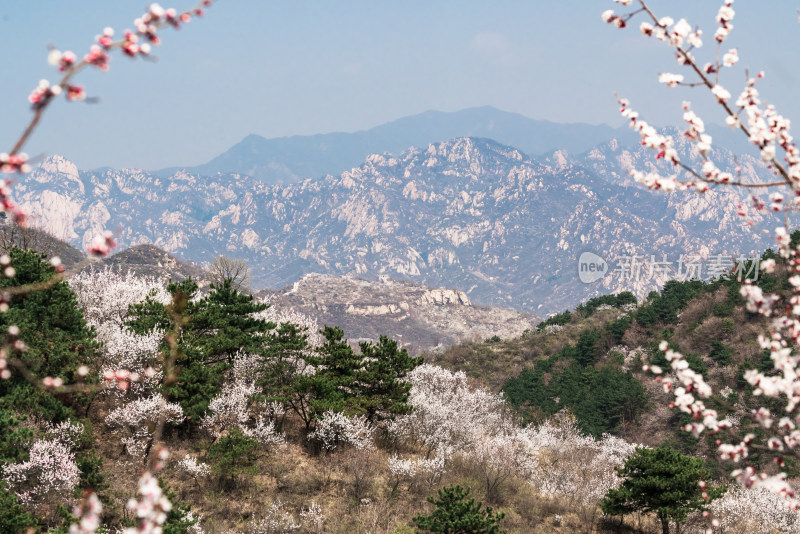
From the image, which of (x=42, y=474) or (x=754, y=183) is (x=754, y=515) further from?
(x=42, y=474)

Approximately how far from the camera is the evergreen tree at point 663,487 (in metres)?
25.9

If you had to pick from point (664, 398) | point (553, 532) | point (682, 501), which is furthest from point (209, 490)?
point (664, 398)

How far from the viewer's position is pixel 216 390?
31250 millimetres

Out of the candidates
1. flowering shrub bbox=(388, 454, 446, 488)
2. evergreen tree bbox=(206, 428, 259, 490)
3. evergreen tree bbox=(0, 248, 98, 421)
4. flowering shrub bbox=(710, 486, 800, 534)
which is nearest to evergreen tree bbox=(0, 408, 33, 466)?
evergreen tree bbox=(0, 248, 98, 421)

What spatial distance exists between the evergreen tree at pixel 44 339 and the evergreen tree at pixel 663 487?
2760cm

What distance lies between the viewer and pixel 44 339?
26.5m

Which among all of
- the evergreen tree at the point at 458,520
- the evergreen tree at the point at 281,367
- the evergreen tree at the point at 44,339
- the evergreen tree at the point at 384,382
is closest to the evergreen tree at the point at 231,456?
the evergreen tree at the point at 281,367

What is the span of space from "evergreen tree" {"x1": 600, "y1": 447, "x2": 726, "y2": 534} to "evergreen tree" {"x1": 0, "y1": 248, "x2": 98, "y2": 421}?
27.6m

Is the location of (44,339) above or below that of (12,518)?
above

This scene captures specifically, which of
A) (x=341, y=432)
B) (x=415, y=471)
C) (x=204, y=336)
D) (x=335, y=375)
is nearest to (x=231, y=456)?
(x=341, y=432)

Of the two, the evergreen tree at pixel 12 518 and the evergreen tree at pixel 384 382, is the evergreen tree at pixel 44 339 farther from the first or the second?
the evergreen tree at pixel 384 382

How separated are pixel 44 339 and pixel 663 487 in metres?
30.7

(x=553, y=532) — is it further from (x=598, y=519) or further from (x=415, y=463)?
(x=415, y=463)

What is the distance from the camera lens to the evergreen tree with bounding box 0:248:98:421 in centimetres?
2395
